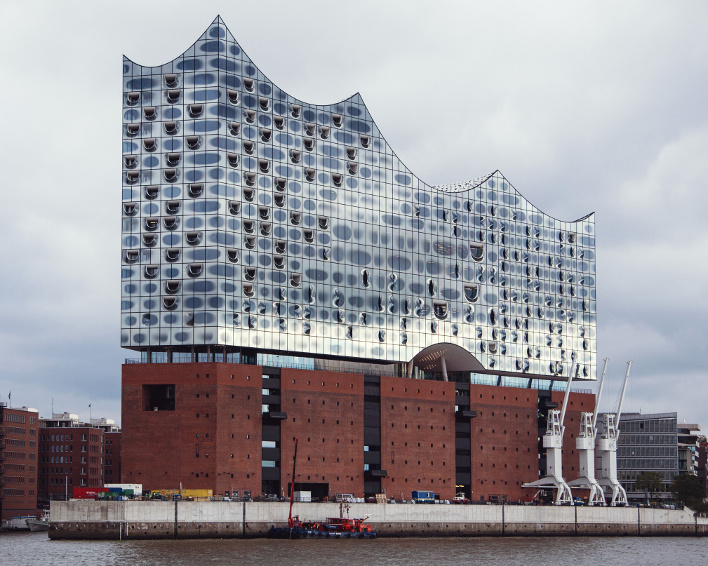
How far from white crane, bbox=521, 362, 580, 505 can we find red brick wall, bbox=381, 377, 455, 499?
42.8 ft

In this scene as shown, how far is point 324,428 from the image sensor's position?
125m

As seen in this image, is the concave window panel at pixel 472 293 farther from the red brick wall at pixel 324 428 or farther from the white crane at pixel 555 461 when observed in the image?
the red brick wall at pixel 324 428

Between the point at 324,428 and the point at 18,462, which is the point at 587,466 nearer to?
the point at 324,428

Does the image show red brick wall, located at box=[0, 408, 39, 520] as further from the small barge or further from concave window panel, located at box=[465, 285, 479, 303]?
the small barge

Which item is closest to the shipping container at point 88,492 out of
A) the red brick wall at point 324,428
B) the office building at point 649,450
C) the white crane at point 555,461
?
the red brick wall at point 324,428

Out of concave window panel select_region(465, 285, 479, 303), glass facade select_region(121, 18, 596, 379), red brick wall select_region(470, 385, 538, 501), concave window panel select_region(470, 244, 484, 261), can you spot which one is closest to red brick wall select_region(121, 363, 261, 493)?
glass facade select_region(121, 18, 596, 379)

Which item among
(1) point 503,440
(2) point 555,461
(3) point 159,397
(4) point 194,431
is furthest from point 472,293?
(4) point 194,431

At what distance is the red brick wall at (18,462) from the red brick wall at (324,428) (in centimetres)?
6988

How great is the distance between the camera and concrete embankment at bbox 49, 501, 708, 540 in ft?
353

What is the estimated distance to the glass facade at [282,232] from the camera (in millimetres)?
121625

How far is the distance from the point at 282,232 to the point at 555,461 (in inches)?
1745

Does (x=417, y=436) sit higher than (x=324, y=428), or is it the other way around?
(x=324, y=428)

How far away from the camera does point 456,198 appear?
145625mm

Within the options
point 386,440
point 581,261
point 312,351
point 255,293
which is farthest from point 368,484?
point 581,261
